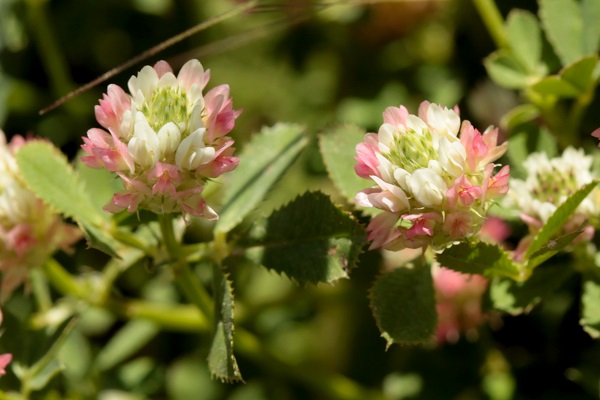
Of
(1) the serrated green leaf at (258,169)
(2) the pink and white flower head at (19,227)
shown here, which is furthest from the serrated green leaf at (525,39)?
(2) the pink and white flower head at (19,227)

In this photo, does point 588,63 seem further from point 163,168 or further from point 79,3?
point 79,3

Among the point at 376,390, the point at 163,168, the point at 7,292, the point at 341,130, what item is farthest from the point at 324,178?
the point at 163,168

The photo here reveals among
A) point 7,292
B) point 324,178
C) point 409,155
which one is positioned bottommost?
point 324,178

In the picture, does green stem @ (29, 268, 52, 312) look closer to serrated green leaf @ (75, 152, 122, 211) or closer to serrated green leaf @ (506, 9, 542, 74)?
serrated green leaf @ (75, 152, 122, 211)

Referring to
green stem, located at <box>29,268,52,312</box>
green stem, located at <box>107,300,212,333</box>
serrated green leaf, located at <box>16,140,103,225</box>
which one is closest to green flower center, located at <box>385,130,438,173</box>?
serrated green leaf, located at <box>16,140,103,225</box>

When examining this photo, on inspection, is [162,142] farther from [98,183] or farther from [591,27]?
[591,27]

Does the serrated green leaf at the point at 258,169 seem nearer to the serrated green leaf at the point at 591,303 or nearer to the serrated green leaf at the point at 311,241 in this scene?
the serrated green leaf at the point at 311,241

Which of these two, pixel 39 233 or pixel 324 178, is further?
pixel 324 178
